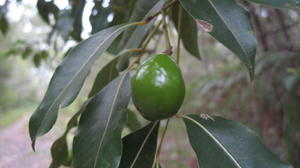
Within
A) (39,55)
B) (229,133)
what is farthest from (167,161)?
(229,133)

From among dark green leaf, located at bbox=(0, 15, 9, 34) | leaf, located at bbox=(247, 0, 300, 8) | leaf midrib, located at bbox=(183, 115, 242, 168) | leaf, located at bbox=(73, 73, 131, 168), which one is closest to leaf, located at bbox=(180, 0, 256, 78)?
leaf, located at bbox=(247, 0, 300, 8)

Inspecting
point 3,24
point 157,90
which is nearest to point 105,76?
point 157,90

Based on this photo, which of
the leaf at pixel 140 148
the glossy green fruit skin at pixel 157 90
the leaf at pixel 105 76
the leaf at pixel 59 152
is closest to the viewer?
the glossy green fruit skin at pixel 157 90

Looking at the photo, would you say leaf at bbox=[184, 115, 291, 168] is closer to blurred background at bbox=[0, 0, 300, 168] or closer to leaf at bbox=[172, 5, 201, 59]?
blurred background at bbox=[0, 0, 300, 168]

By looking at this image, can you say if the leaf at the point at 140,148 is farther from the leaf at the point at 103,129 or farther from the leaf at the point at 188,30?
the leaf at the point at 188,30

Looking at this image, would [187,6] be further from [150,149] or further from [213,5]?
[150,149]

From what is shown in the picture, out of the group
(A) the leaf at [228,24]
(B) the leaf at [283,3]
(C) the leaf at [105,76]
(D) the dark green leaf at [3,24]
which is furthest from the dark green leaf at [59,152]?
(D) the dark green leaf at [3,24]
